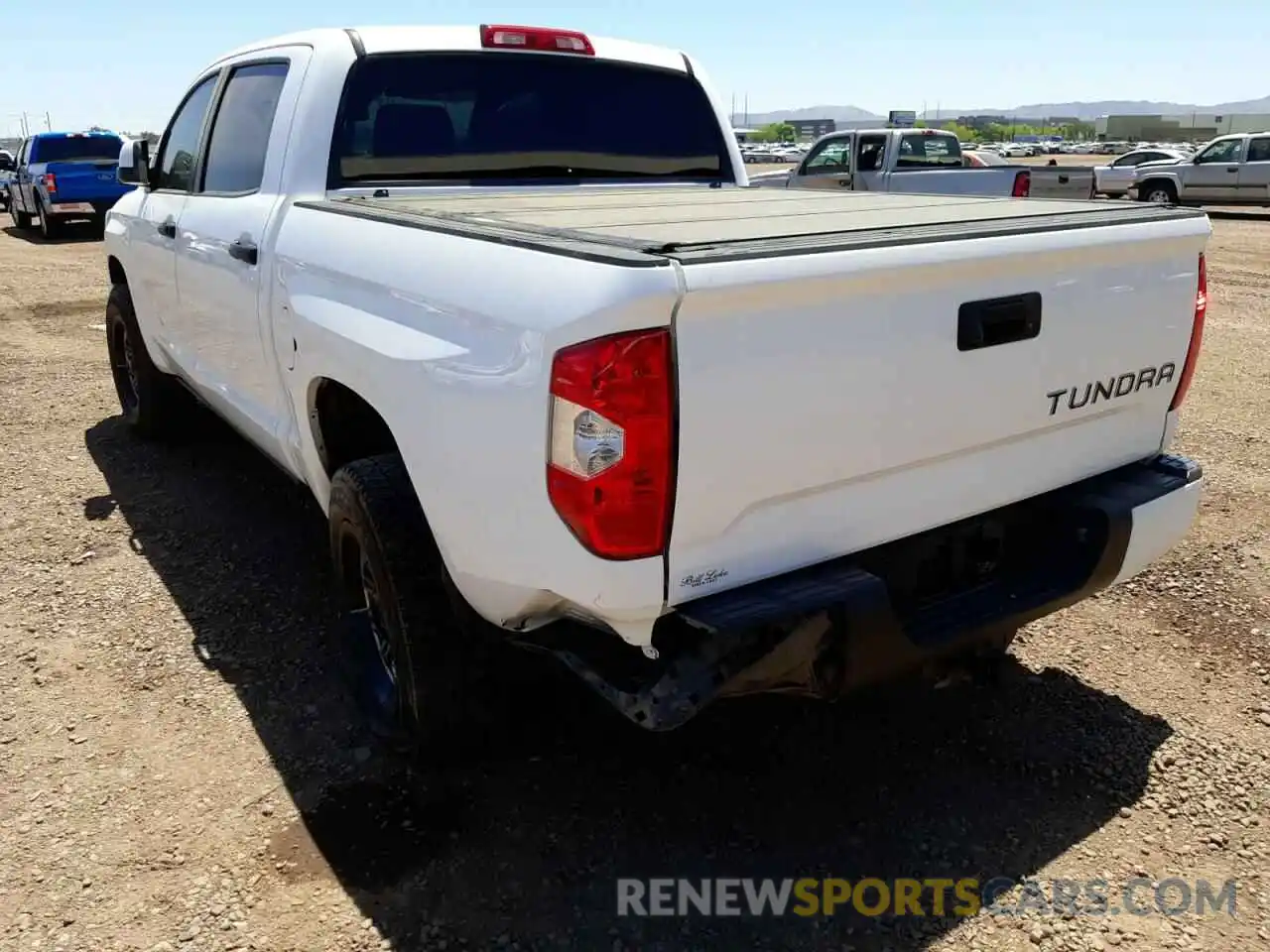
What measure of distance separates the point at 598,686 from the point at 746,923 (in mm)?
705

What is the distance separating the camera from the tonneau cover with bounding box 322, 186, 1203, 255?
2.35m

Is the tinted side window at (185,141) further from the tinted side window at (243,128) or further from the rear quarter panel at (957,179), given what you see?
the rear quarter panel at (957,179)

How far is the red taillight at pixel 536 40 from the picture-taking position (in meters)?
3.95

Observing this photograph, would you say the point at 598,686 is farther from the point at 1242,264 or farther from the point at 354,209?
the point at 1242,264

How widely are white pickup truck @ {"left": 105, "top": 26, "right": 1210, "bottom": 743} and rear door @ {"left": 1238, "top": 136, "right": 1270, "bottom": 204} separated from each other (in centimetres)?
2015

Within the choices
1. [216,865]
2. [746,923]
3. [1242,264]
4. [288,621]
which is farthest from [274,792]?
[1242,264]

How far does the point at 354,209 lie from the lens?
2.95 meters

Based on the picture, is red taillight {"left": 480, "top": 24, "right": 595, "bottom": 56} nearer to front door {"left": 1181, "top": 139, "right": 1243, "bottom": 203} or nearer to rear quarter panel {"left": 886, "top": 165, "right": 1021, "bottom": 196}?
rear quarter panel {"left": 886, "top": 165, "right": 1021, "bottom": 196}

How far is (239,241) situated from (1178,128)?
349 ft

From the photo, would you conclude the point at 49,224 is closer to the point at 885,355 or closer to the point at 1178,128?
the point at 885,355

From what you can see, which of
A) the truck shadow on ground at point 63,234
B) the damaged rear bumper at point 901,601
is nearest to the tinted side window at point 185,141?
the damaged rear bumper at point 901,601

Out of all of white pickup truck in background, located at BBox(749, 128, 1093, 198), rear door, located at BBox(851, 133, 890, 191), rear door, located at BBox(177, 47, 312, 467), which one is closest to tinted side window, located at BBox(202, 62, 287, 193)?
rear door, located at BBox(177, 47, 312, 467)

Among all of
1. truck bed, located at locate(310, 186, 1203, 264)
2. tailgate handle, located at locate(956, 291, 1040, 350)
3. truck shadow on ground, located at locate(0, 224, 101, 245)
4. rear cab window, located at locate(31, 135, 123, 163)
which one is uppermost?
rear cab window, located at locate(31, 135, 123, 163)

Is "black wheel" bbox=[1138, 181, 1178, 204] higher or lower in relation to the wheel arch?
higher
